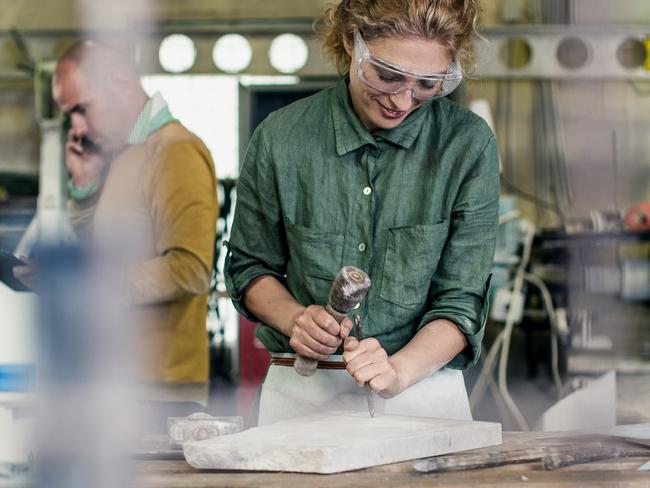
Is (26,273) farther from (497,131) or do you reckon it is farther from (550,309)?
(497,131)

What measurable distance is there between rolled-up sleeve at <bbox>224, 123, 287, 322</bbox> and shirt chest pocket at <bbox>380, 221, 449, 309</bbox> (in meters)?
0.22

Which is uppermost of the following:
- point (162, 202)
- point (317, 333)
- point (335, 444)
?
point (162, 202)

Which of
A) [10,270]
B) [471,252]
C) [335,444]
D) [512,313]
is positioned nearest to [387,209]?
[471,252]

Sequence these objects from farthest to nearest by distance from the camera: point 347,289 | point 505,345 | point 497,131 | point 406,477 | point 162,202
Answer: point 497,131, point 505,345, point 162,202, point 347,289, point 406,477

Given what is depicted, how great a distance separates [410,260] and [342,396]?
0.27 m

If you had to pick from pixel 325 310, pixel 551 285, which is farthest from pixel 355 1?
pixel 551 285

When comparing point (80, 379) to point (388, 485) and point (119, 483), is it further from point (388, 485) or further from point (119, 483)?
point (388, 485)

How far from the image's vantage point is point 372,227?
1.66 meters

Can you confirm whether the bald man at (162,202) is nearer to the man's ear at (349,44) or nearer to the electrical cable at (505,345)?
the man's ear at (349,44)

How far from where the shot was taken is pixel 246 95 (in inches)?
224

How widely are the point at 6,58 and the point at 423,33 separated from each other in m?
5.51

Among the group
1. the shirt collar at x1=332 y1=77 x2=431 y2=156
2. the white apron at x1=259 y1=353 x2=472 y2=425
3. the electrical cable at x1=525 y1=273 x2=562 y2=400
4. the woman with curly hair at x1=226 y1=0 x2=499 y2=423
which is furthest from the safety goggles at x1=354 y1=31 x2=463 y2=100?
the electrical cable at x1=525 y1=273 x2=562 y2=400

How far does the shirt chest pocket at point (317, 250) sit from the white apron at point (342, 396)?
0.15 meters

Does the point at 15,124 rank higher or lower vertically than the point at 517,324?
higher
